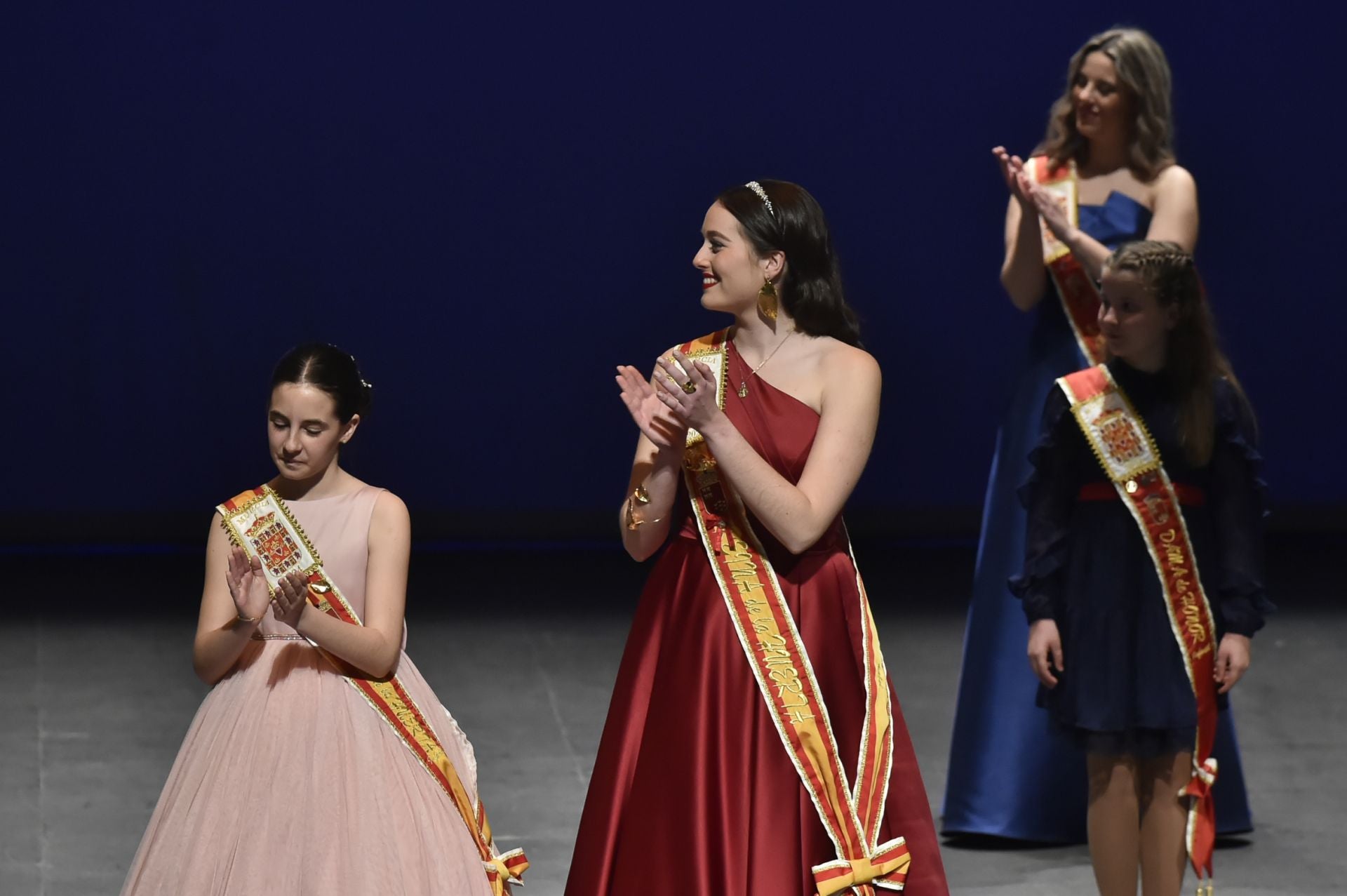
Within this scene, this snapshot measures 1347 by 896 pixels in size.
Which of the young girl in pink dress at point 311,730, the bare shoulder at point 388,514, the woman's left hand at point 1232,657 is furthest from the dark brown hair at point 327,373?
the woman's left hand at point 1232,657

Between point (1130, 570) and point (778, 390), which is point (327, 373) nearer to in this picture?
point (778, 390)

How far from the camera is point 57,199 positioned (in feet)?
21.1

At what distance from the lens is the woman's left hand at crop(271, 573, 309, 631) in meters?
2.52

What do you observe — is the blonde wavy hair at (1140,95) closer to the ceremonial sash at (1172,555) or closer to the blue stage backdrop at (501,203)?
the ceremonial sash at (1172,555)

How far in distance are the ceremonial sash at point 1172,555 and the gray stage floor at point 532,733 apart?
58 cm

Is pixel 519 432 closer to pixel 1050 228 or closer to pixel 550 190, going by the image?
pixel 550 190

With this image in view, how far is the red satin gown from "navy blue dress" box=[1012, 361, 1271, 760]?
2.35 feet

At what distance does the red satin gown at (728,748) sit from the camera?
254 cm

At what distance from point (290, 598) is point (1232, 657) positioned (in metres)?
1.55

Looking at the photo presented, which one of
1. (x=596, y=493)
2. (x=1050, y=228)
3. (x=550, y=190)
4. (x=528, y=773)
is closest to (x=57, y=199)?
(x=550, y=190)

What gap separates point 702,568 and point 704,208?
417cm

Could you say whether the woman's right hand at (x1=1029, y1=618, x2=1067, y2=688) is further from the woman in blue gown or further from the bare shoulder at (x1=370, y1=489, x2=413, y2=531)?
the bare shoulder at (x1=370, y1=489, x2=413, y2=531)

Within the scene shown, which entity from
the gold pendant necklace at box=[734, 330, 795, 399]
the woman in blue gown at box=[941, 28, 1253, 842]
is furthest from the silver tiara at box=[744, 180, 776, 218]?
the woman in blue gown at box=[941, 28, 1253, 842]

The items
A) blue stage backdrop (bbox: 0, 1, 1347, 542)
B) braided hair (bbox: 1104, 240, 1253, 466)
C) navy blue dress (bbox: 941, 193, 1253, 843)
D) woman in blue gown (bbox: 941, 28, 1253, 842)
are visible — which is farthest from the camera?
blue stage backdrop (bbox: 0, 1, 1347, 542)
